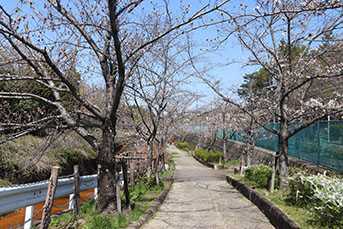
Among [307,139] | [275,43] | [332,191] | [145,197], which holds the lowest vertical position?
[145,197]

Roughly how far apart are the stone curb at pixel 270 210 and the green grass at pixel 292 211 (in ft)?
0.47

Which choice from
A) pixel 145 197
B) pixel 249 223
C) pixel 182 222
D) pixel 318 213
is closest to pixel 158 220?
pixel 182 222

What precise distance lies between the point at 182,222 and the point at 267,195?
3481mm

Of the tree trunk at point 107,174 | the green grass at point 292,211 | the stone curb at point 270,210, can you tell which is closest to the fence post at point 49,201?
the tree trunk at point 107,174

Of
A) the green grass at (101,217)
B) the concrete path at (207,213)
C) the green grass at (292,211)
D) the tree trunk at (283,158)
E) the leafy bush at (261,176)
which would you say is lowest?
the concrete path at (207,213)

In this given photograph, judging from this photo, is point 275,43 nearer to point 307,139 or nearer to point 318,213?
point 307,139

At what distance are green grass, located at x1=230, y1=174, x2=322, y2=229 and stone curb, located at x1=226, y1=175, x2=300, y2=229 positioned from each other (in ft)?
0.47

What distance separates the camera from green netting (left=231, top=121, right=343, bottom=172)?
1008cm

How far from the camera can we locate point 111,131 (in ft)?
23.5

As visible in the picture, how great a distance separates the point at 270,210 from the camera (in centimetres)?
755

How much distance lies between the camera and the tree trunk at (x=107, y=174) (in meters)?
6.98

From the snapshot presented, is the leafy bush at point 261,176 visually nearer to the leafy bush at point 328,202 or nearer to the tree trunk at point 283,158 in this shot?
the tree trunk at point 283,158

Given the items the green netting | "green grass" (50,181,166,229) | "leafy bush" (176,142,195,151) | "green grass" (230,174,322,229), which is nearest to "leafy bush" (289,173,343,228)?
"green grass" (230,174,322,229)

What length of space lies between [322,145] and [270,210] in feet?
16.8
